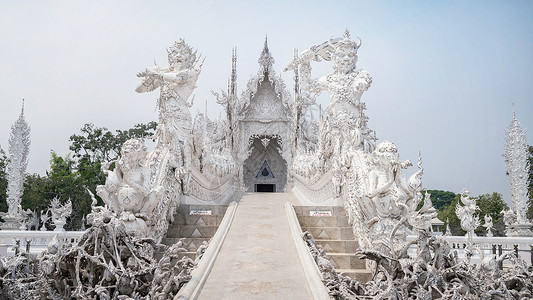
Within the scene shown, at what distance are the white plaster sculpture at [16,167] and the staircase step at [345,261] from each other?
1047 cm

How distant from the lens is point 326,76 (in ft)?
28.5

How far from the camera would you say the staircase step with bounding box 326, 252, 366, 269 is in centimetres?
547

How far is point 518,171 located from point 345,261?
10.6m

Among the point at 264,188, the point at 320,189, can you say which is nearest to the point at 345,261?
the point at 320,189

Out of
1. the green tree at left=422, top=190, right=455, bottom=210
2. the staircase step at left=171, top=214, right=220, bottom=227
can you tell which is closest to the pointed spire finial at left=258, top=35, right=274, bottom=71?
the staircase step at left=171, top=214, right=220, bottom=227

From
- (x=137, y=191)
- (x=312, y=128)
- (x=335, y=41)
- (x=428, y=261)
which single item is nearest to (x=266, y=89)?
(x=312, y=128)

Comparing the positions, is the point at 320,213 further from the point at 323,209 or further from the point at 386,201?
the point at 386,201

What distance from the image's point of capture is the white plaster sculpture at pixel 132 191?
5074 millimetres

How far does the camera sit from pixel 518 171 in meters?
13.6

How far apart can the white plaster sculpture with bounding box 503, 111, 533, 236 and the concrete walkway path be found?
30.0 feet

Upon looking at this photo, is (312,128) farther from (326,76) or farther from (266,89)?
(326,76)

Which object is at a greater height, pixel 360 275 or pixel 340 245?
pixel 340 245

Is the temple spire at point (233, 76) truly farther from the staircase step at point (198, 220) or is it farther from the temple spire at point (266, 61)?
the staircase step at point (198, 220)

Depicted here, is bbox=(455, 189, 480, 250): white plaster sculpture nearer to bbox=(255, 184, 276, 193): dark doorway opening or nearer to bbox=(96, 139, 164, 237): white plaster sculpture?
bbox=(96, 139, 164, 237): white plaster sculpture
